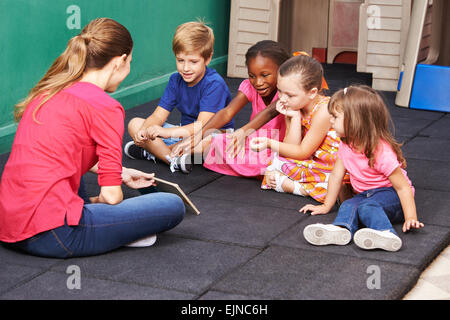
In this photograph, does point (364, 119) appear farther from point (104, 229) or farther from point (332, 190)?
point (104, 229)

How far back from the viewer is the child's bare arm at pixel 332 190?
2.54m

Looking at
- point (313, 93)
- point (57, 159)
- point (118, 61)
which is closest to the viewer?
point (57, 159)

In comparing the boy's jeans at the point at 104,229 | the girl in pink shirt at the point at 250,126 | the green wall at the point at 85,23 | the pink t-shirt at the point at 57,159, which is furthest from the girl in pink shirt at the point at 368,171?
the green wall at the point at 85,23

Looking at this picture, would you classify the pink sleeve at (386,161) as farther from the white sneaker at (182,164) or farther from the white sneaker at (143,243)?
the white sneaker at (182,164)

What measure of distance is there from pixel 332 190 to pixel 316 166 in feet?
0.98

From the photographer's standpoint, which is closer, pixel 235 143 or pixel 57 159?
pixel 57 159

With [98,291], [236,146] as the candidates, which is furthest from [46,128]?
[236,146]

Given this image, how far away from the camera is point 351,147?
96.5 inches

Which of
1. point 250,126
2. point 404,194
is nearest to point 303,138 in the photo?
point 250,126

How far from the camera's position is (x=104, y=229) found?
2.09 metres
